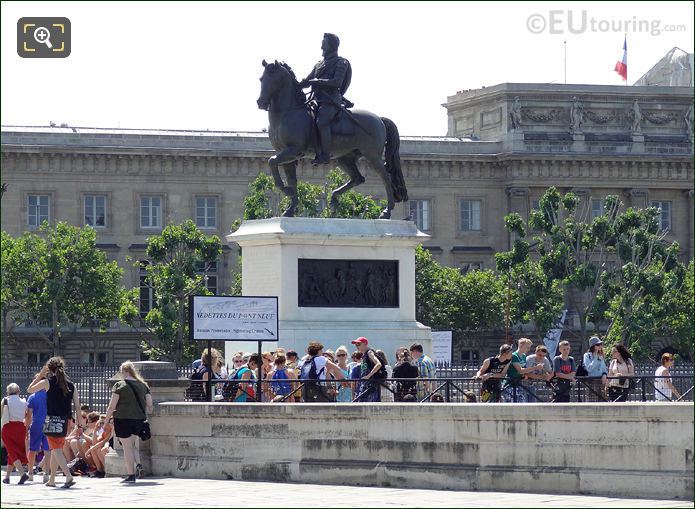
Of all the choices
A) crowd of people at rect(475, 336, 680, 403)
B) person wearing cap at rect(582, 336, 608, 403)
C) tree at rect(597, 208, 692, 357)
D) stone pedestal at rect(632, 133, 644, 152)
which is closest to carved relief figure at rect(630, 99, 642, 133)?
stone pedestal at rect(632, 133, 644, 152)

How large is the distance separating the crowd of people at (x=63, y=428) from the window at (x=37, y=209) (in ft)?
199

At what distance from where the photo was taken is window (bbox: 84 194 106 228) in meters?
90.0

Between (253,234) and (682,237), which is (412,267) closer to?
(253,234)

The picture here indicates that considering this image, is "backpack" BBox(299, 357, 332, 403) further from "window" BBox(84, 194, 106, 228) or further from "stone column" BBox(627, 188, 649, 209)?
"stone column" BBox(627, 188, 649, 209)

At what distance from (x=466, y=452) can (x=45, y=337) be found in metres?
58.9

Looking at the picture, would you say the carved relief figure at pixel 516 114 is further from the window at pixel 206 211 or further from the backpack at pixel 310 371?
the backpack at pixel 310 371

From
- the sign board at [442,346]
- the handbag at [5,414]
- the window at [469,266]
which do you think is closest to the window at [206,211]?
the window at [469,266]

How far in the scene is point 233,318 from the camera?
2739 centimetres

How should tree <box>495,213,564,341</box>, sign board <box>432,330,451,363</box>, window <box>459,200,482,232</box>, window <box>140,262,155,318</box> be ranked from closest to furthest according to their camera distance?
sign board <box>432,330,451,363</box>
tree <box>495,213,564,341</box>
window <box>140,262,155,318</box>
window <box>459,200,482,232</box>

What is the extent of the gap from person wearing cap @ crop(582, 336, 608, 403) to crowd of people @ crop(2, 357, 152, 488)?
555cm

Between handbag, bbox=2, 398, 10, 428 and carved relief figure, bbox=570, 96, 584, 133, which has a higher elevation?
carved relief figure, bbox=570, 96, 584, 133

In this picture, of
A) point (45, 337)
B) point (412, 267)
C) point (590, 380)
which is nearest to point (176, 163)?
point (45, 337)

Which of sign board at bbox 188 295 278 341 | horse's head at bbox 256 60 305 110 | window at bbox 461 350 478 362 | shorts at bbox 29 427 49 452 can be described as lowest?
window at bbox 461 350 478 362

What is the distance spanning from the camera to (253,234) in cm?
3203
